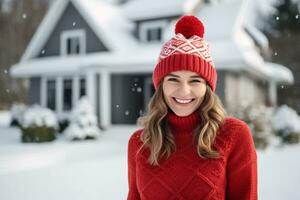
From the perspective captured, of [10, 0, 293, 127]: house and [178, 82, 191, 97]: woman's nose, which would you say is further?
[10, 0, 293, 127]: house

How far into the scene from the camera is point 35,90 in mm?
16375

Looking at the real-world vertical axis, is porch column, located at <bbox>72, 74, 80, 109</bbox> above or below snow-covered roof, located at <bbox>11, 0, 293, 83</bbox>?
below

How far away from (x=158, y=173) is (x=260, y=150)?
293 inches

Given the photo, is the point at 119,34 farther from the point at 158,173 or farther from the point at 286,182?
the point at 158,173

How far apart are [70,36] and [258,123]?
30.3 feet

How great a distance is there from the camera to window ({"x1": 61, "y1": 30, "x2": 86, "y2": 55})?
15057 mm

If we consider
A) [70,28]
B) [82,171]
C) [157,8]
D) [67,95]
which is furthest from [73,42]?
[82,171]

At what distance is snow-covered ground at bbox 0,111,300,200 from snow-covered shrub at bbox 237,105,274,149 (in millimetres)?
263

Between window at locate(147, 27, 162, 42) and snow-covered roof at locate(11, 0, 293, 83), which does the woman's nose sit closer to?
snow-covered roof at locate(11, 0, 293, 83)

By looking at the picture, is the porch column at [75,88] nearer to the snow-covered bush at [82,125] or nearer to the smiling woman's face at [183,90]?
the snow-covered bush at [82,125]

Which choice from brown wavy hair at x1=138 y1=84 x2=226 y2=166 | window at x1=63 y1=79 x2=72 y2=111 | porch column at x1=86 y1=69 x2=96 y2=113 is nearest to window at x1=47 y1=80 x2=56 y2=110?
window at x1=63 y1=79 x2=72 y2=111

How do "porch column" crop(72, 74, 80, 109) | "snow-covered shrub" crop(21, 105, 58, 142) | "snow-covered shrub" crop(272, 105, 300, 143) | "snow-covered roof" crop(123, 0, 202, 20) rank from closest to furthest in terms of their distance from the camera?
"snow-covered shrub" crop(272, 105, 300, 143), "snow-covered shrub" crop(21, 105, 58, 142), "snow-covered roof" crop(123, 0, 202, 20), "porch column" crop(72, 74, 80, 109)

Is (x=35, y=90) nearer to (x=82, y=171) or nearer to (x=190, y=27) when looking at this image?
(x=82, y=171)

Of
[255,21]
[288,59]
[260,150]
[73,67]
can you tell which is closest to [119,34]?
[73,67]
